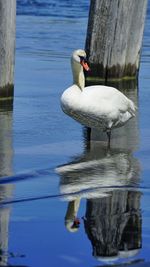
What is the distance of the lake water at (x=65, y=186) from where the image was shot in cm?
613

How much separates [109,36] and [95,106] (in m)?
4.22

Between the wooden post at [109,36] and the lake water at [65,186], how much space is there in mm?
433

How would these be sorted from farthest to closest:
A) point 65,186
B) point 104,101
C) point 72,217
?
point 104,101 < point 65,186 < point 72,217

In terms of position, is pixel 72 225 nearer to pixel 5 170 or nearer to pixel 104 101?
pixel 5 170

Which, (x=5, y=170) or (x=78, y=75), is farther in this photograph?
(x=78, y=75)

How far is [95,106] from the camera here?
31.4 feet

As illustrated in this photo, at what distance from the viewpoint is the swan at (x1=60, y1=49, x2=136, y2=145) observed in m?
9.54

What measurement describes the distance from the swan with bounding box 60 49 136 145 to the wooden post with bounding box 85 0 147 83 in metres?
3.49

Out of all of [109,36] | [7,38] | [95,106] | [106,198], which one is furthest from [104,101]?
[109,36]

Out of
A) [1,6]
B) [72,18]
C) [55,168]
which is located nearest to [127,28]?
[1,6]

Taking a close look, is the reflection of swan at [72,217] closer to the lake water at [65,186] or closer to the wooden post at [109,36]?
the lake water at [65,186]

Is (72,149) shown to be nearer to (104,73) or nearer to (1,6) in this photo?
(1,6)

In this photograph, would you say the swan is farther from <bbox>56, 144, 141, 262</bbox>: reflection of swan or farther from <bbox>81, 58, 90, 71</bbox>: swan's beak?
<bbox>56, 144, 141, 262</bbox>: reflection of swan

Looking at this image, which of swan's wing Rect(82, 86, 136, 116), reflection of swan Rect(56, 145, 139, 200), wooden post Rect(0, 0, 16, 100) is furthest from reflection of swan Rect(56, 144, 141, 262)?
wooden post Rect(0, 0, 16, 100)
